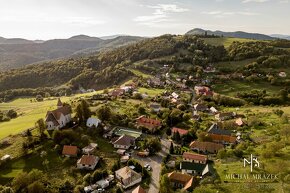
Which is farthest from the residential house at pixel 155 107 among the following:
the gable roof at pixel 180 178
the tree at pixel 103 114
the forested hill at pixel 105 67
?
the forested hill at pixel 105 67

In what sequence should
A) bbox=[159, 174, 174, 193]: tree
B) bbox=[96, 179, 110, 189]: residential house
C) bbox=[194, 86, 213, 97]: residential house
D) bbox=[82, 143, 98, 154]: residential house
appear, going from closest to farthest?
bbox=[159, 174, 174, 193]: tree, bbox=[96, 179, 110, 189]: residential house, bbox=[82, 143, 98, 154]: residential house, bbox=[194, 86, 213, 97]: residential house

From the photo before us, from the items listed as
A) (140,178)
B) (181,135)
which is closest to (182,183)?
(140,178)

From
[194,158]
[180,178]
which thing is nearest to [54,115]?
[194,158]

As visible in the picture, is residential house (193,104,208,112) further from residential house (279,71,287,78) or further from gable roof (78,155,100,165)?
residential house (279,71,287,78)

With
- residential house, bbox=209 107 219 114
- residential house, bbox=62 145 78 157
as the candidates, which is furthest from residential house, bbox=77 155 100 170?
residential house, bbox=209 107 219 114

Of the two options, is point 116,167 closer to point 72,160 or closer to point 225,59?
point 72,160

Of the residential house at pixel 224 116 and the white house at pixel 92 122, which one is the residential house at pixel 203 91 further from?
the white house at pixel 92 122
